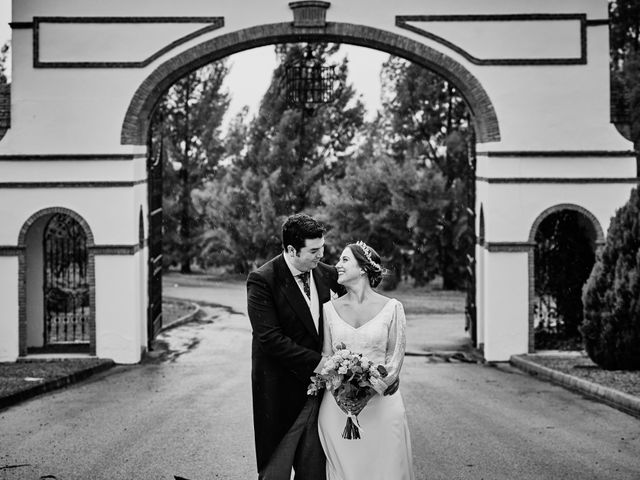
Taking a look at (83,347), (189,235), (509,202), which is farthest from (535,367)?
(189,235)

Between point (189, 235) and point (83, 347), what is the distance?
89.4ft

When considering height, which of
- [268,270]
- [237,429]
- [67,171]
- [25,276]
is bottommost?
[237,429]

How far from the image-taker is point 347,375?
680cm

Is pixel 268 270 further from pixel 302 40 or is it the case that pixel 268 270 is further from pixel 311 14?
pixel 302 40

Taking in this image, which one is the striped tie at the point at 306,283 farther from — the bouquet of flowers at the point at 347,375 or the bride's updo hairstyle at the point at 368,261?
the bouquet of flowers at the point at 347,375

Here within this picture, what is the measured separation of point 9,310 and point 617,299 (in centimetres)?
981

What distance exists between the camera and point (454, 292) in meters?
36.0

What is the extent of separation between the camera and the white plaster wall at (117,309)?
18.5 meters

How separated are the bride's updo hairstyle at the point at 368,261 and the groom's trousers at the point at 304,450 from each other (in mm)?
884

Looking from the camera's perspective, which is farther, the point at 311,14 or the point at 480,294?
the point at 480,294

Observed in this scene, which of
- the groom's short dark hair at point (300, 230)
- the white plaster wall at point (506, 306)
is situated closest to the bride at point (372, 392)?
the groom's short dark hair at point (300, 230)

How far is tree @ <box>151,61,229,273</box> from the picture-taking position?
151 feet

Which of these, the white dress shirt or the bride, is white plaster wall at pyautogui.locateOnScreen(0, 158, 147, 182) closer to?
the white dress shirt

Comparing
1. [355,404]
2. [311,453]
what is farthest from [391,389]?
[311,453]
